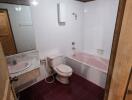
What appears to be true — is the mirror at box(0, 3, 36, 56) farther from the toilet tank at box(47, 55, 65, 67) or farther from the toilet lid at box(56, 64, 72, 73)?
the toilet lid at box(56, 64, 72, 73)

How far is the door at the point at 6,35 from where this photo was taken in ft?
5.34

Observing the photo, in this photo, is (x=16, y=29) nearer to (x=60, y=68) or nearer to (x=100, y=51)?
(x=60, y=68)

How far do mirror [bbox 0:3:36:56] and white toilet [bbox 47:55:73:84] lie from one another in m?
0.60

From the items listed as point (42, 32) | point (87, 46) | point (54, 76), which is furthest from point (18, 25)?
point (87, 46)

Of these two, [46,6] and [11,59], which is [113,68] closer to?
[11,59]

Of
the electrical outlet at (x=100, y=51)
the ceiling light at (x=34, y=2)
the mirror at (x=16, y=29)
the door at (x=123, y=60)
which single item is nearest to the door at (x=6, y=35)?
the mirror at (x=16, y=29)

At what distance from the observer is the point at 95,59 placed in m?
2.95

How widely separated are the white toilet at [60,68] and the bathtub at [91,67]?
0.40 m

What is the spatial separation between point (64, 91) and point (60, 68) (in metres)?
0.53

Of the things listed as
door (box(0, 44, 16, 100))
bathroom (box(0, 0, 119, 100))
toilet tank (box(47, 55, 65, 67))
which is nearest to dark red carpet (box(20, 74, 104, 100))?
bathroom (box(0, 0, 119, 100))

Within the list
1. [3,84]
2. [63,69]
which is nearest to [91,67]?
[63,69]

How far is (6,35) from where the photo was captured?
67.1 inches

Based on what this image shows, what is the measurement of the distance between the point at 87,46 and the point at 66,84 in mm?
1530

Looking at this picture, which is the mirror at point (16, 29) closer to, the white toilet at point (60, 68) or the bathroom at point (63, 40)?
the bathroom at point (63, 40)
